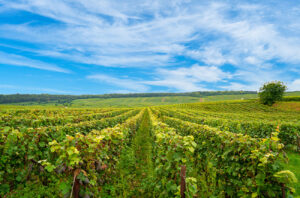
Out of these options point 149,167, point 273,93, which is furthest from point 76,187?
point 273,93

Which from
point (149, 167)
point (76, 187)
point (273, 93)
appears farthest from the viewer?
point (273, 93)

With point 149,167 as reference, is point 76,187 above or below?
above

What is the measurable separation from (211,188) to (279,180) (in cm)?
295

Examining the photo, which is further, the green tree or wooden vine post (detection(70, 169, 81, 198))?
the green tree

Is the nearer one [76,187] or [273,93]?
[76,187]

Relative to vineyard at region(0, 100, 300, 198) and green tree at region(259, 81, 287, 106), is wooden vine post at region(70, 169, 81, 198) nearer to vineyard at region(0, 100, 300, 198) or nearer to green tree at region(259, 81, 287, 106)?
vineyard at region(0, 100, 300, 198)

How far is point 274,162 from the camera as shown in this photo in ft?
10.8

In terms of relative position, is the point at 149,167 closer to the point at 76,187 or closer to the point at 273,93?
the point at 76,187

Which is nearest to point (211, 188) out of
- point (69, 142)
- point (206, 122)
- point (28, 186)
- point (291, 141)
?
point (69, 142)

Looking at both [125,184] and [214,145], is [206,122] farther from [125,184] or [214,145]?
[125,184]

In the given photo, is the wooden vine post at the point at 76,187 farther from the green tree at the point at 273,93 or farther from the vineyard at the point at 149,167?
the green tree at the point at 273,93

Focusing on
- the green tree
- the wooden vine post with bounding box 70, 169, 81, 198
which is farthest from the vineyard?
the green tree

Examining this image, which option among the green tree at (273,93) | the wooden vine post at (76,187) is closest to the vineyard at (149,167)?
the wooden vine post at (76,187)

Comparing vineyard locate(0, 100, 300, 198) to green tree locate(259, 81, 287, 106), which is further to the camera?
green tree locate(259, 81, 287, 106)
